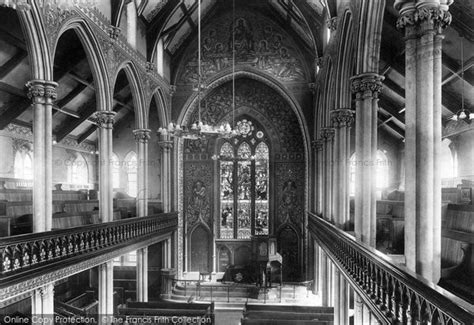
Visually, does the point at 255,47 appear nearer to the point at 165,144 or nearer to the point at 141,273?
the point at 165,144

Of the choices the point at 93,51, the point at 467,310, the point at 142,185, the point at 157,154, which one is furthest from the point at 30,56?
the point at 157,154

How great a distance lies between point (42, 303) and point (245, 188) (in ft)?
46.6

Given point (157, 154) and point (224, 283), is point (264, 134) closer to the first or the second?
point (157, 154)

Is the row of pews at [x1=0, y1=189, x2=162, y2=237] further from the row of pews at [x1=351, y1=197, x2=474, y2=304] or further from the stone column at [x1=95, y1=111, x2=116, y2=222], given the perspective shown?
the row of pews at [x1=351, y1=197, x2=474, y2=304]

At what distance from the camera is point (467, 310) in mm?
3631

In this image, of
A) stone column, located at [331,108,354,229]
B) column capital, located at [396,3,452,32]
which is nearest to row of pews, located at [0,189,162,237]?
stone column, located at [331,108,354,229]

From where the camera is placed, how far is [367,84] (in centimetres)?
882

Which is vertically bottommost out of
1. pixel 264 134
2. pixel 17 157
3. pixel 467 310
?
pixel 467 310

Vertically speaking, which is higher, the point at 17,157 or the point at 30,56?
the point at 30,56

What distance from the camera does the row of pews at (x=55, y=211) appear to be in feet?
34.2

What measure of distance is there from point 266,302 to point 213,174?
771 centimetres

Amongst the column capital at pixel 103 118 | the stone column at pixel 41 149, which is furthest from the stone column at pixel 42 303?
the column capital at pixel 103 118

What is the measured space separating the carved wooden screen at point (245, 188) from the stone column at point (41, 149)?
13.1m

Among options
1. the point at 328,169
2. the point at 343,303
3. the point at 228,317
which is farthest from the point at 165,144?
the point at 343,303
